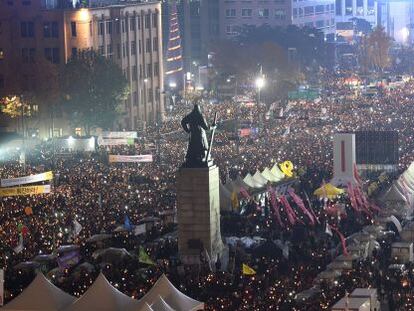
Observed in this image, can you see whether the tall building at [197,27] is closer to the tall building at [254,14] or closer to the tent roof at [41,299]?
the tall building at [254,14]

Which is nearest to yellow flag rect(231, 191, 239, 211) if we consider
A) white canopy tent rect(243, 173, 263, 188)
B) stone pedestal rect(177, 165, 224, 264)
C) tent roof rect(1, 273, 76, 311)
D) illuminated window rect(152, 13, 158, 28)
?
white canopy tent rect(243, 173, 263, 188)

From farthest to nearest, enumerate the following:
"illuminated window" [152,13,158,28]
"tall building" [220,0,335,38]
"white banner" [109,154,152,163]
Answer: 1. "tall building" [220,0,335,38]
2. "illuminated window" [152,13,158,28]
3. "white banner" [109,154,152,163]

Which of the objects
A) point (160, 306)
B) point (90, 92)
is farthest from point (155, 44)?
point (160, 306)

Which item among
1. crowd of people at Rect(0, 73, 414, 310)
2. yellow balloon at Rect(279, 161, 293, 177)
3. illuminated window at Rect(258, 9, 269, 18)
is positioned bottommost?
crowd of people at Rect(0, 73, 414, 310)

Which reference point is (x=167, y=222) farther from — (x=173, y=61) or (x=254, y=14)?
(x=254, y=14)

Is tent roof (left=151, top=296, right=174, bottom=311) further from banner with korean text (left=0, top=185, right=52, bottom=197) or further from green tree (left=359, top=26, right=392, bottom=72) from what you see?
green tree (left=359, top=26, right=392, bottom=72)

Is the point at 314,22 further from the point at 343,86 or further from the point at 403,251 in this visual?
the point at 403,251
